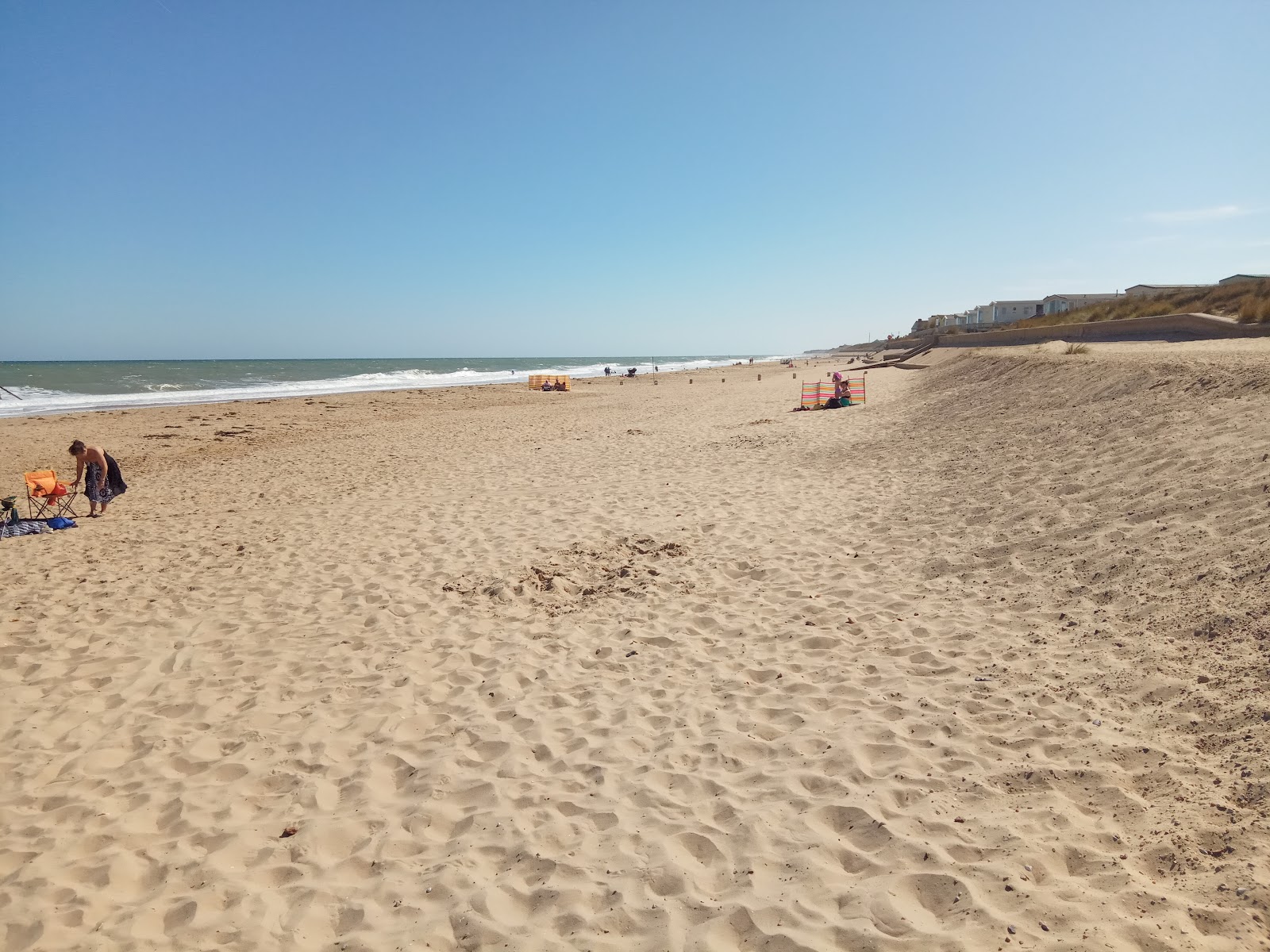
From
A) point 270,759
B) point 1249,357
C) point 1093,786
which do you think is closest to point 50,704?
point 270,759

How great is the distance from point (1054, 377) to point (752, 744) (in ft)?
40.4

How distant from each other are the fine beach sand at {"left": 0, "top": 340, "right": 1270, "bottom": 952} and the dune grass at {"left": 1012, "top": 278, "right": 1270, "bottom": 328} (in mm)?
12883

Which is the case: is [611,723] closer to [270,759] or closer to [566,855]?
[566,855]

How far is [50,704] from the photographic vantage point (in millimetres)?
4801

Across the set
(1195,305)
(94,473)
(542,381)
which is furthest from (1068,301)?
(94,473)

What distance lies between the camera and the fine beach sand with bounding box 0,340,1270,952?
9.38 ft

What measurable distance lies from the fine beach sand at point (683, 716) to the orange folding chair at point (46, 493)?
1264 millimetres

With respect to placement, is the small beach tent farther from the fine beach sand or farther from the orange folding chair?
the fine beach sand

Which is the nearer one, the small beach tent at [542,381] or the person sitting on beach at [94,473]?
the person sitting on beach at [94,473]

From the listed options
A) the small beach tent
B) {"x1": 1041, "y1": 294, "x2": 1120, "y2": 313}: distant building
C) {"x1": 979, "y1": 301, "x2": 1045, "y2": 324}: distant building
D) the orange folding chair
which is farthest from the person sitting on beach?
{"x1": 979, "y1": 301, "x2": 1045, "y2": 324}: distant building

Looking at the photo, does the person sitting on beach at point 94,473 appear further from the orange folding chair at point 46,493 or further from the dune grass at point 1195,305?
the dune grass at point 1195,305

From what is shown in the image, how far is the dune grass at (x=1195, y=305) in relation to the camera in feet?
61.2

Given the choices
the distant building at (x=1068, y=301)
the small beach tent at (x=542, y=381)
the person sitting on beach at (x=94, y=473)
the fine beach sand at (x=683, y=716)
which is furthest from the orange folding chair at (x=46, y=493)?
the distant building at (x=1068, y=301)

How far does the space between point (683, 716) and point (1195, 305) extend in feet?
103
